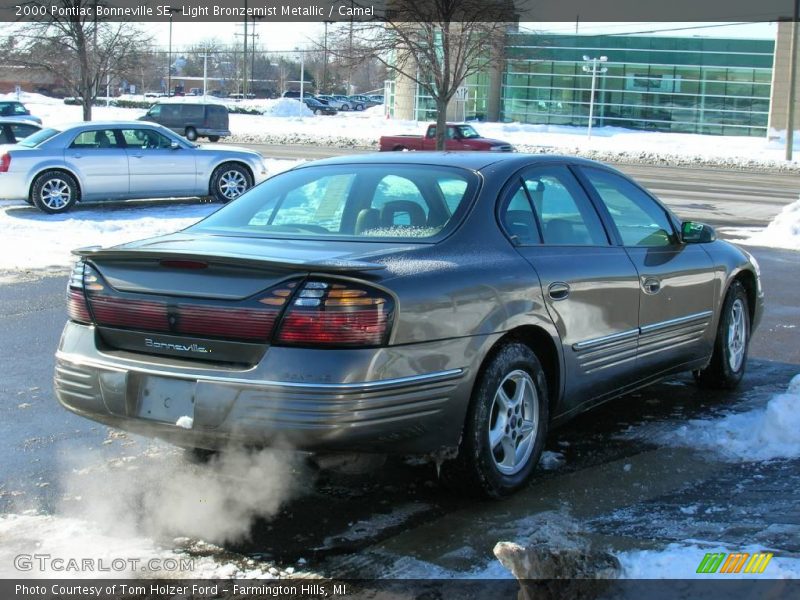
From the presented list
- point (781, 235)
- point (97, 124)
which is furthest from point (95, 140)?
point (781, 235)

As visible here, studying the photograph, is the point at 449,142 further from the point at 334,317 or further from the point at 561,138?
the point at 334,317

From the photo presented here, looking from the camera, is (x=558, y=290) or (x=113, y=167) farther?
(x=113, y=167)

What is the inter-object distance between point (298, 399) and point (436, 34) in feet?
79.2

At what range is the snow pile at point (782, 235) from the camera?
13.7 meters

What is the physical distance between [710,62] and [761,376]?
167 ft

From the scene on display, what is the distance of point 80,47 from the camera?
23688 millimetres

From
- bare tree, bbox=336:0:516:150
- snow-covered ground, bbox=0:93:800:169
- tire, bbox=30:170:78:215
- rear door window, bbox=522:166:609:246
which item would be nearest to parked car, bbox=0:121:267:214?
tire, bbox=30:170:78:215

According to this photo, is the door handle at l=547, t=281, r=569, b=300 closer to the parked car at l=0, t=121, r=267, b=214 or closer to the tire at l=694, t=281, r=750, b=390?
the tire at l=694, t=281, r=750, b=390

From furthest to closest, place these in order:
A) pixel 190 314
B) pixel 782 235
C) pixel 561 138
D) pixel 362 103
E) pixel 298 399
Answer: pixel 362 103 → pixel 561 138 → pixel 782 235 → pixel 190 314 → pixel 298 399

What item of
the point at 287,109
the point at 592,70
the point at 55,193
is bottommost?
the point at 55,193

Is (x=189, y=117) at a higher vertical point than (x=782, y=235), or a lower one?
higher

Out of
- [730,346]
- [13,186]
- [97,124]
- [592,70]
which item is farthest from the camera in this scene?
[592,70]

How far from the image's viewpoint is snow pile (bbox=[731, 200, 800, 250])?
1366 centimetres

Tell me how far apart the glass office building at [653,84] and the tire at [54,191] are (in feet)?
127
